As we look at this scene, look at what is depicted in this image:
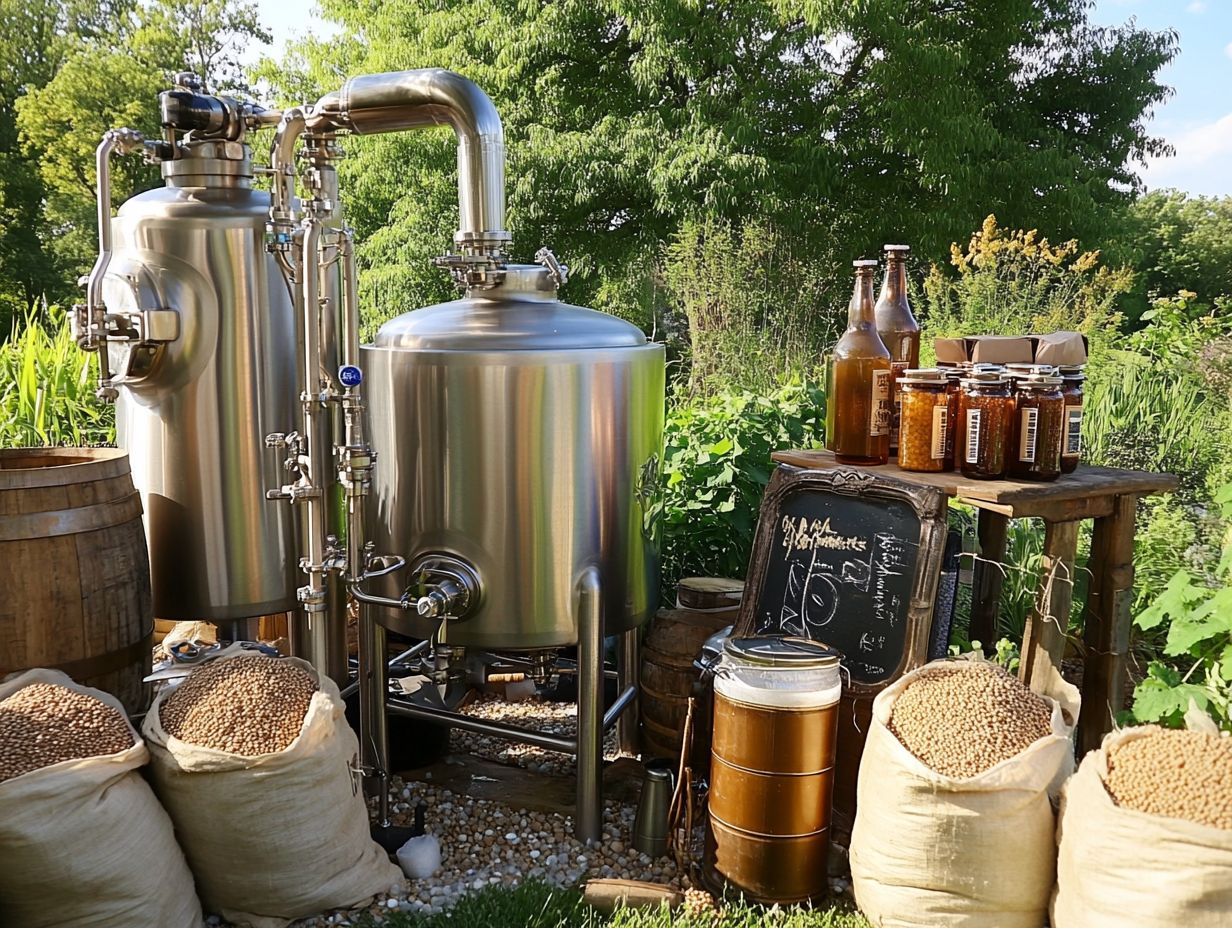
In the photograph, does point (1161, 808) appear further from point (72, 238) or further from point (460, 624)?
point (72, 238)

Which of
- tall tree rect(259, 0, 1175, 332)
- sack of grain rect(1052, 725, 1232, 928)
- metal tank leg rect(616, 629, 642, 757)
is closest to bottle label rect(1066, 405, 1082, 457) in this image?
sack of grain rect(1052, 725, 1232, 928)

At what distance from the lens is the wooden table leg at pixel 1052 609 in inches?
105

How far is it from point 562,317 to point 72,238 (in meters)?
24.8

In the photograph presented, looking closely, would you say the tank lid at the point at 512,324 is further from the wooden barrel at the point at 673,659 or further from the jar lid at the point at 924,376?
the wooden barrel at the point at 673,659

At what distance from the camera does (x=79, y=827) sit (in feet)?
7.30

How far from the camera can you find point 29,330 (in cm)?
612

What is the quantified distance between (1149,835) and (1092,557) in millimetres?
1037

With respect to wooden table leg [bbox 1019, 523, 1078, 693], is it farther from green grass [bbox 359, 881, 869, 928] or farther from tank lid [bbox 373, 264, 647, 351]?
tank lid [bbox 373, 264, 647, 351]

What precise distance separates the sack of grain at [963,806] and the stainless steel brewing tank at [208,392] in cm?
198

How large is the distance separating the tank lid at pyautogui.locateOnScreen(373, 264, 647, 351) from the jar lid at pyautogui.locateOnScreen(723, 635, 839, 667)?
895 mm

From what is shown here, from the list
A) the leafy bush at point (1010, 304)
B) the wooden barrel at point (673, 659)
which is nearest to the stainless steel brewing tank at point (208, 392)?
the wooden barrel at point (673, 659)

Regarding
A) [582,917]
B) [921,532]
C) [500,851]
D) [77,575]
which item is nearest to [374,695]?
[500,851]

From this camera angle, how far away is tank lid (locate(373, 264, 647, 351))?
2.83m

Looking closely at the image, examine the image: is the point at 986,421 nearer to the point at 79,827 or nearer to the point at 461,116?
the point at 461,116
